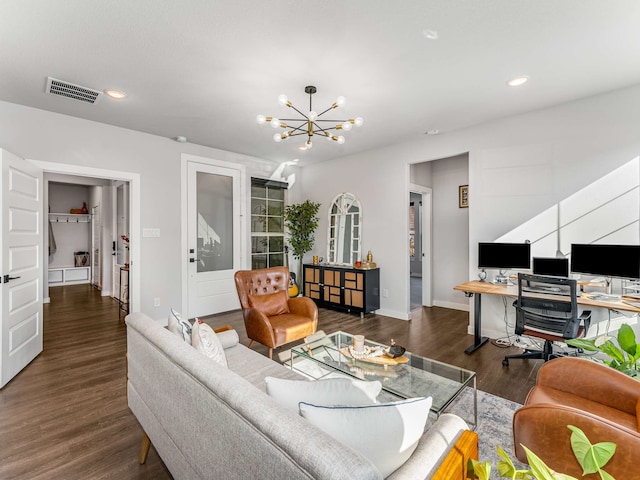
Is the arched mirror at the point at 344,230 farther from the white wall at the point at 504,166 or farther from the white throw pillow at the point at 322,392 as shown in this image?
the white throw pillow at the point at 322,392

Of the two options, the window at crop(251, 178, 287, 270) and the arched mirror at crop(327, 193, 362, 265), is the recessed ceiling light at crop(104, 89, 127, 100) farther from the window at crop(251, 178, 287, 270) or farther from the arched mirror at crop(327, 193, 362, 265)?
the arched mirror at crop(327, 193, 362, 265)

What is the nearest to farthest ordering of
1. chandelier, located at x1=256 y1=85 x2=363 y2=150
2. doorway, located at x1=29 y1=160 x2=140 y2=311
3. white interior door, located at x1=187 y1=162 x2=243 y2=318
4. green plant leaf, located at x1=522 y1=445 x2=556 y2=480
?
green plant leaf, located at x1=522 y1=445 x2=556 y2=480, chandelier, located at x1=256 y1=85 x2=363 y2=150, doorway, located at x1=29 y1=160 x2=140 y2=311, white interior door, located at x1=187 y1=162 x2=243 y2=318

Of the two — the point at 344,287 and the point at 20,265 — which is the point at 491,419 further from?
the point at 20,265

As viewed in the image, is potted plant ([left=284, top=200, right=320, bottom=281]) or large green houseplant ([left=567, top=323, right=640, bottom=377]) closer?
large green houseplant ([left=567, top=323, right=640, bottom=377])

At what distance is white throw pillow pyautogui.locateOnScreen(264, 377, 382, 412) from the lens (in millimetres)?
1076

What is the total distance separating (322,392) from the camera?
1097 mm

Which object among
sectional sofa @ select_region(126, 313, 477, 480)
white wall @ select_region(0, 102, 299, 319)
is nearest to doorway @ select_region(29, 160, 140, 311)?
white wall @ select_region(0, 102, 299, 319)

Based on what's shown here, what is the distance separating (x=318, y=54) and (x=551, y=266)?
119 inches

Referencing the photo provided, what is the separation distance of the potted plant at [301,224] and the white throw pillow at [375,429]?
4.66m

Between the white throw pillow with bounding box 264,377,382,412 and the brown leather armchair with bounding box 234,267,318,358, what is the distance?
5.99ft

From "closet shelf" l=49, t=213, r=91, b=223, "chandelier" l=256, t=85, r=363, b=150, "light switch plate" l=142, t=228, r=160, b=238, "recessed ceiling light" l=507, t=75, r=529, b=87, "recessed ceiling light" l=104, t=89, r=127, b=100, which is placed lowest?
"light switch plate" l=142, t=228, r=160, b=238

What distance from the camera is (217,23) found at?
6.56 feet

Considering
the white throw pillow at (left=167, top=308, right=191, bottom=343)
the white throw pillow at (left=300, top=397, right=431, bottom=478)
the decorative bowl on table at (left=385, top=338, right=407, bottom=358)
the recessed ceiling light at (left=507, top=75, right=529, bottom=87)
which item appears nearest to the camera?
the white throw pillow at (left=300, top=397, right=431, bottom=478)

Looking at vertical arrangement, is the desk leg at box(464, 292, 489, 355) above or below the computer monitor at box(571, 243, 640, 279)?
below
